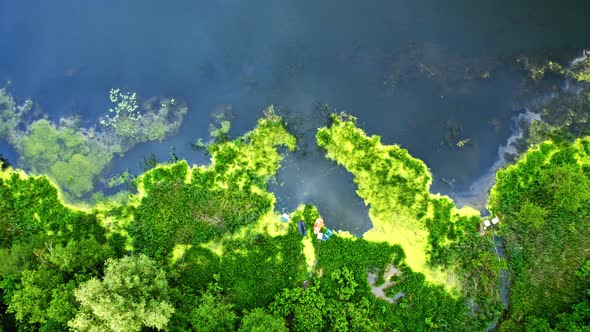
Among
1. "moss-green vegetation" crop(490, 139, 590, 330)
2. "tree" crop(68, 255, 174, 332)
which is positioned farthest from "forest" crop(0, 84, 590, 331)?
"tree" crop(68, 255, 174, 332)

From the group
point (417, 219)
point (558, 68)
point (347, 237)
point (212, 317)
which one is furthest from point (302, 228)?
point (558, 68)

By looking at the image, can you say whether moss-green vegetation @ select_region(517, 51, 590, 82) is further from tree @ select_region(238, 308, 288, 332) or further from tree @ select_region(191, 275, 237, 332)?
tree @ select_region(191, 275, 237, 332)

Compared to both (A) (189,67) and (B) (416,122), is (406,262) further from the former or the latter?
(A) (189,67)

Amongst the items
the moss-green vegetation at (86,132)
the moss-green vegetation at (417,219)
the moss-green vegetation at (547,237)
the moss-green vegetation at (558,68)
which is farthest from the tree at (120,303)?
the moss-green vegetation at (558,68)

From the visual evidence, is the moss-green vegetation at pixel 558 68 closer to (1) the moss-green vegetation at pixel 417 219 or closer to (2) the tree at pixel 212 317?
(1) the moss-green vegetation at pixel 417 219

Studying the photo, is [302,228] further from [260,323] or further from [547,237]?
[547,237]

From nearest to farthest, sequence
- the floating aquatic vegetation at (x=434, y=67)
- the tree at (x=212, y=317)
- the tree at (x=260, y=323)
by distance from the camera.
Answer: the tree at (x=260, y=323), the tree at (x=212, y=317), the floating aquatic vegetation at (x=434, y=67)
